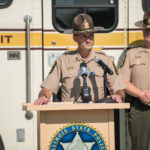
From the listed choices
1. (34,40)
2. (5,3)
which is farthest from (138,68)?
(5,3)

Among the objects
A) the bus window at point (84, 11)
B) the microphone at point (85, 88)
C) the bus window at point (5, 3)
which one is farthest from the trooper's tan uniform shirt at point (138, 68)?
the bus window at point (5, 3)

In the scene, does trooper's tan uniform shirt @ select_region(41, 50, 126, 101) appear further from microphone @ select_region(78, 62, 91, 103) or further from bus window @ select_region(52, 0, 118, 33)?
bus window @ select_region(52, 0, 118, 33)

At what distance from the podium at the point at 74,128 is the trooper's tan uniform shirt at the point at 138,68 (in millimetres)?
948

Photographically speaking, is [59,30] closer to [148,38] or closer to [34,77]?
[34,77]

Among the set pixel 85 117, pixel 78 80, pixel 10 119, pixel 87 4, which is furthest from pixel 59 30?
pixel 85 117

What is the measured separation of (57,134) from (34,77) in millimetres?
1293

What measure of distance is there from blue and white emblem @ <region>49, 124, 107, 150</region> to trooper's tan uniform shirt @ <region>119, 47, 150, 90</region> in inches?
39.4

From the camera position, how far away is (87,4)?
3334 millimetres

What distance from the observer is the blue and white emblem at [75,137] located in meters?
2.19

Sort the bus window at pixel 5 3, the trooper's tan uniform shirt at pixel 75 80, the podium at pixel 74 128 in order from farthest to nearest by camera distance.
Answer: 1. the bus window at pixel 5 3
2. the trooper's tan uniform shirt at pixel 75 80
3. the podium at pixel 74 128

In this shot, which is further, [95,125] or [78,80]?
[78,80]

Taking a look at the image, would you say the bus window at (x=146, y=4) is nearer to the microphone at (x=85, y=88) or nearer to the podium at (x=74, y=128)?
the microphone at (x=85, y=88)

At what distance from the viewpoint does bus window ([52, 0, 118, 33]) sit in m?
Result: 3.33

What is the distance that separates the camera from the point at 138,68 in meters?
3.07
